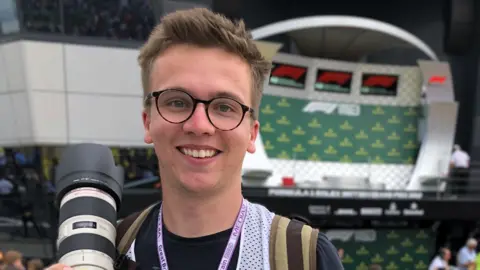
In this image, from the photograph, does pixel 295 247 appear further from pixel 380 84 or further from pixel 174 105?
pixel 380 84

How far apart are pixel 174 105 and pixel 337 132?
1236 cm

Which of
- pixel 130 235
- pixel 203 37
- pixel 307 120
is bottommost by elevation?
pixel 307 120

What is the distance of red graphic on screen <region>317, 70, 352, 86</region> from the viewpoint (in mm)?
13242

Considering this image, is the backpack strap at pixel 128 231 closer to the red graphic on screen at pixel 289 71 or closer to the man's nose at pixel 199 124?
the man's nose at pixel 199 124

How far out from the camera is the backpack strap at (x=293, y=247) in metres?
1.34

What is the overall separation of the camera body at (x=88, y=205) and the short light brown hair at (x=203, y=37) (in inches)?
13.0

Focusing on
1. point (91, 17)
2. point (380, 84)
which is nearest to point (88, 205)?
point (91, 17)

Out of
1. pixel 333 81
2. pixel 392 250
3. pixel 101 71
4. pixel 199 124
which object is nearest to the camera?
pixel 199 124

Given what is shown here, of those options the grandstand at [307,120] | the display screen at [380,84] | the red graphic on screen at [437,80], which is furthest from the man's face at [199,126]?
the red graphic on screen at [437,80]

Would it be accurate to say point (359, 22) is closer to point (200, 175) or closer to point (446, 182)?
point (446, 182)

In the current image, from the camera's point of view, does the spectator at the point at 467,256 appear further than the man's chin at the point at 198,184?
Yes

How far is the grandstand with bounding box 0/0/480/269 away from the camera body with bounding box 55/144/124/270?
26.8ft

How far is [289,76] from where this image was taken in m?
13.0

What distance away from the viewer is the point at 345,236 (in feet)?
39.7
